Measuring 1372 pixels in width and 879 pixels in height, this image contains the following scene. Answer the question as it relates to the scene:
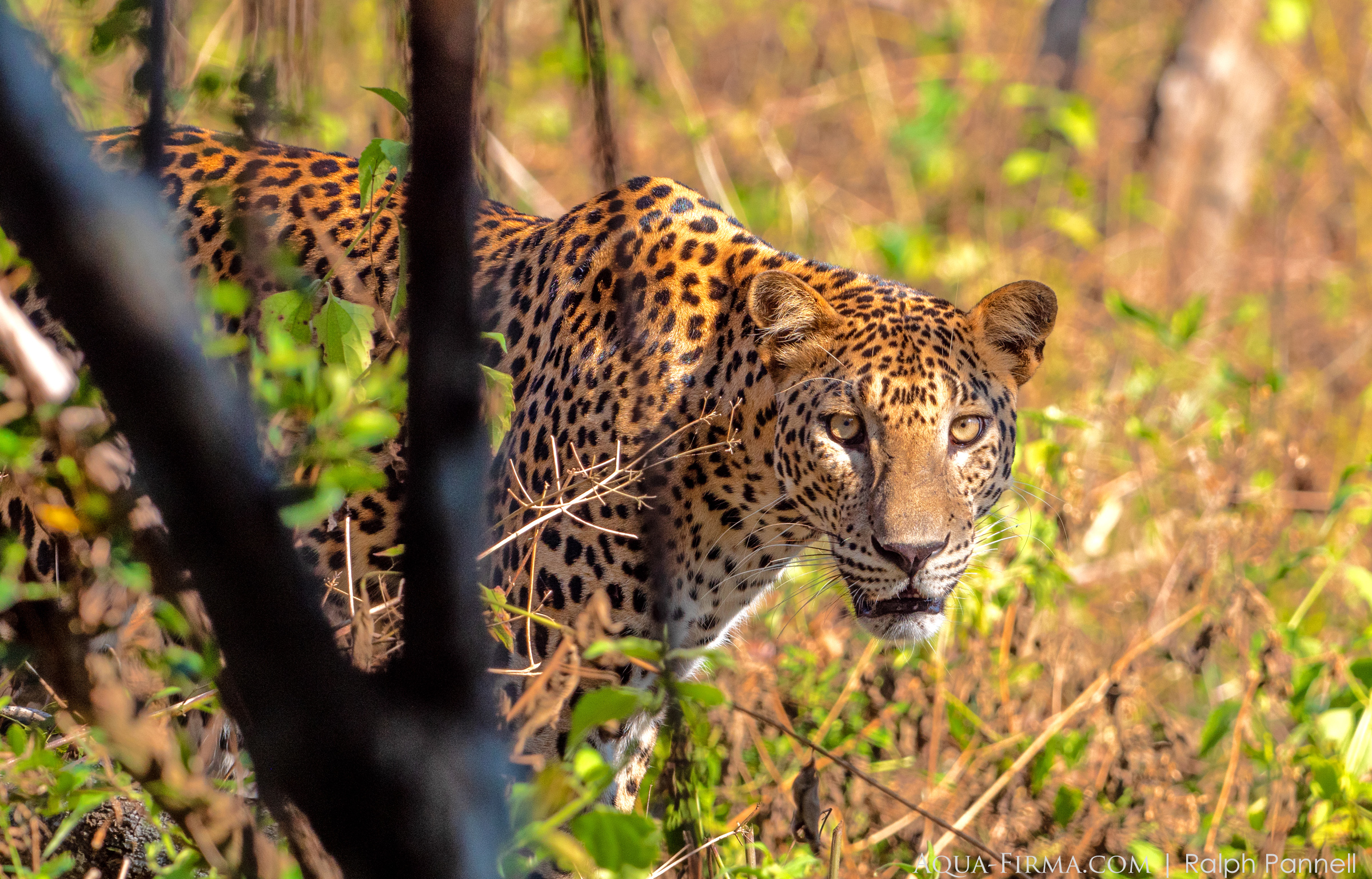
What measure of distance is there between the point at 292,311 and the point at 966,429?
73.7 inches

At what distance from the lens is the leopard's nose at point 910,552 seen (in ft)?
11.2

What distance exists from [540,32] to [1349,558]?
7.62 m

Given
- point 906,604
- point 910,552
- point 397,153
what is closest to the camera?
point 397,153

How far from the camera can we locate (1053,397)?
7.38 m

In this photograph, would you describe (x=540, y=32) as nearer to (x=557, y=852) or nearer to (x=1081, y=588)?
(x=1081, y=588)

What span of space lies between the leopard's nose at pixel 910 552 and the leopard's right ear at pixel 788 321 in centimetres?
58

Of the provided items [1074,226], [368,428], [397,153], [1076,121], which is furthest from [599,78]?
[1076,121]

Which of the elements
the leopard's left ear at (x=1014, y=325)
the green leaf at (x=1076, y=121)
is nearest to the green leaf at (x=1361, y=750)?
the leopard's left ear at (x=1014, y=325)

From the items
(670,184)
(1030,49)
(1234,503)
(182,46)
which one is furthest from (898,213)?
(182,46)

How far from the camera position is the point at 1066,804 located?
4.00 meters

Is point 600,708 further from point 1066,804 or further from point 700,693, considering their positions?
point 1066,804

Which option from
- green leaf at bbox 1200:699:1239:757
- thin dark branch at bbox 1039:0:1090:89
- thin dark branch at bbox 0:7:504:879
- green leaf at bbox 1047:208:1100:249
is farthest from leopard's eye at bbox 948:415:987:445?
thin dark branch at bbox 1039:0:1090:89

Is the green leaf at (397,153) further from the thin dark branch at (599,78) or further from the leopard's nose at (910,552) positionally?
the leopard's nose at (910,552)

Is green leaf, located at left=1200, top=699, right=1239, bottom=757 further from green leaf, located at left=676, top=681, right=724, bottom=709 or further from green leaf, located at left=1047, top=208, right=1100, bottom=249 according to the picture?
green leaf, located at left=1047, top=208, right=1100, bottom=249
